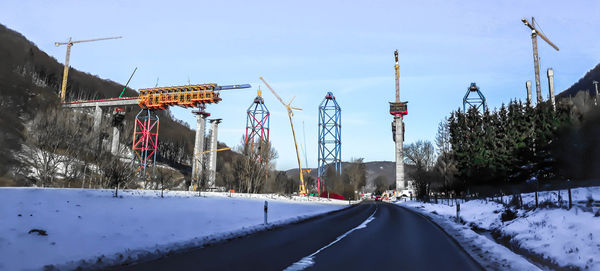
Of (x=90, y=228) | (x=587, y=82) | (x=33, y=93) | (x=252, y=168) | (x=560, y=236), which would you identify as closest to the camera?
(x=560, y=236)

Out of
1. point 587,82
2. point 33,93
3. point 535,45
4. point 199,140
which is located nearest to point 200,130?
point 199,140

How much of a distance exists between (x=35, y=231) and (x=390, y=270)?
27.3ft

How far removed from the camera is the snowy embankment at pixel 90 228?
7827 millimetres

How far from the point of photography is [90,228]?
1068 centimetres

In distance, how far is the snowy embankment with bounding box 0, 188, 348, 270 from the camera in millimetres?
7827

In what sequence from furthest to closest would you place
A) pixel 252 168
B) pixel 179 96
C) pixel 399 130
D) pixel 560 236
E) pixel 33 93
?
1. pixel 399 130
2. pixel 33 93
3. pixel 179 96
4. pixel 252 168
5. pixel 560 236

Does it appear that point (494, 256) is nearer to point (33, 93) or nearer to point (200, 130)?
point (200, 130)

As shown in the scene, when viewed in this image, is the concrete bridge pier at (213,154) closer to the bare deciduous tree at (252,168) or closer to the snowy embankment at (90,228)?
the bare deciduous tree at (252,168)

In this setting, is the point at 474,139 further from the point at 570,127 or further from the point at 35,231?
the point at 35,231

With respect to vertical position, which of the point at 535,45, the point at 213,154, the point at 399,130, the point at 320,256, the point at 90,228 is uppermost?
the point at 535,45

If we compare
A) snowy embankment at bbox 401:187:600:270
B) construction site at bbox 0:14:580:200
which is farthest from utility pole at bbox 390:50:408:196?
snowy embankment at bbox 401:187:600:270

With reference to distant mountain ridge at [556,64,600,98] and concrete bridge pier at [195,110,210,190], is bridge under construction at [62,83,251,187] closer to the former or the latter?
concrete bridge pier at [195,110,210,190]

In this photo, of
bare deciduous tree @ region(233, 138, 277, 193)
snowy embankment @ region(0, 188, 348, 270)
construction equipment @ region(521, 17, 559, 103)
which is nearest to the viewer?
snowy embankment @ region(0, 188, 348, 270)

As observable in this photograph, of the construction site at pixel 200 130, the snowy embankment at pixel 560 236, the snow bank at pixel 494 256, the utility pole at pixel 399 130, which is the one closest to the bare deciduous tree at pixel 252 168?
the construction site at pixel 200 130
